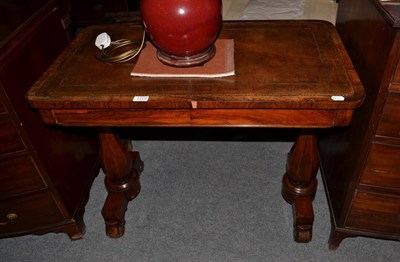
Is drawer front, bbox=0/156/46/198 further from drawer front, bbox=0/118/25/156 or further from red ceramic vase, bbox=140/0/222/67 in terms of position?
red ceramic vase, bbox=140/0/222/67

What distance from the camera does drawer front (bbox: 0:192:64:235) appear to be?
4.47 ft

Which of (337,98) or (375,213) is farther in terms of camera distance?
(375,213)

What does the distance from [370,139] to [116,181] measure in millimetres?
1095

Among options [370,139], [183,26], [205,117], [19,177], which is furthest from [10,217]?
[370,139]

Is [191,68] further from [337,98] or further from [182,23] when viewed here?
[337,98]

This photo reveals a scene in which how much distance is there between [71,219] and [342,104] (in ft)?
3.88

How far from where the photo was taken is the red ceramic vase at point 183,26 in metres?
0.98

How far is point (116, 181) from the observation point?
1652mm

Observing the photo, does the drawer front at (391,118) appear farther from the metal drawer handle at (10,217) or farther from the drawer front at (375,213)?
the metal drawer handle at (10,217)

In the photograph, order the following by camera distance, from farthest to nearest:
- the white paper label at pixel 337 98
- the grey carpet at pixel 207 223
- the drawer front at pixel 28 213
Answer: the grey carpet at pixel 207 223 < the drawer front at pixel 28 213 < the white paper label at pixel 337 98

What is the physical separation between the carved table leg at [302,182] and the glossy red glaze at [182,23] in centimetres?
61

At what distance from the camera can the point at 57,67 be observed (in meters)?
1.18

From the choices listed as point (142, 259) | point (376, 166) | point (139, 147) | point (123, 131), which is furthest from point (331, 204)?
point (123, 131)

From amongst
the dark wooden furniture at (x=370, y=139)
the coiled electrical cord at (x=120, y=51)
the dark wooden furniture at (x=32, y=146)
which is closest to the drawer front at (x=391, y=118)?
the dark wooden furniture at (x=370, y=139)
